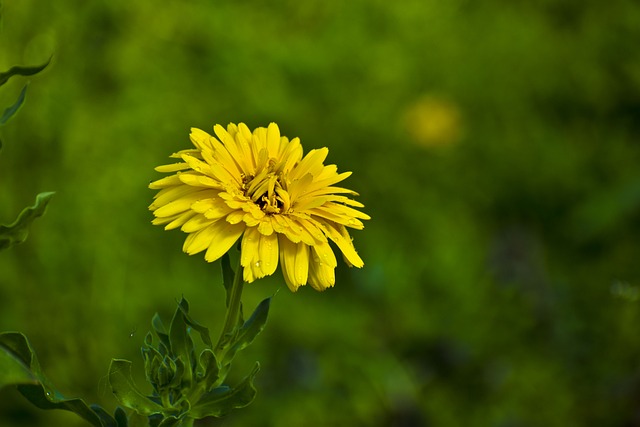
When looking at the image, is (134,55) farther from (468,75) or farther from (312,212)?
(312,212)

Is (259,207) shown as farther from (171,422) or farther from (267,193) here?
(171,422)

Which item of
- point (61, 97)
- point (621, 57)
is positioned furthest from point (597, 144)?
point (61, 97)

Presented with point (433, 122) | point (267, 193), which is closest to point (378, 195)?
point (433, 122)

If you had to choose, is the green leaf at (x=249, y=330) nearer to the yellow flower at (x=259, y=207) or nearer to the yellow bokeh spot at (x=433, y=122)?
the yellow flower at (x=259, y=207)

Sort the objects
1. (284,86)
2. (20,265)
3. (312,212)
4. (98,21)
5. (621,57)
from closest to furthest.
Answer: (312,212) → (20,265) → (98,21) → (284,86) → (621,57)

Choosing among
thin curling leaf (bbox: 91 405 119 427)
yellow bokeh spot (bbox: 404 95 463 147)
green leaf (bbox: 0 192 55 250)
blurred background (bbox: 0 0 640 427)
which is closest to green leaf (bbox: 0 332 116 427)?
thin curling leaf (bbox: 91 405 119 427)
